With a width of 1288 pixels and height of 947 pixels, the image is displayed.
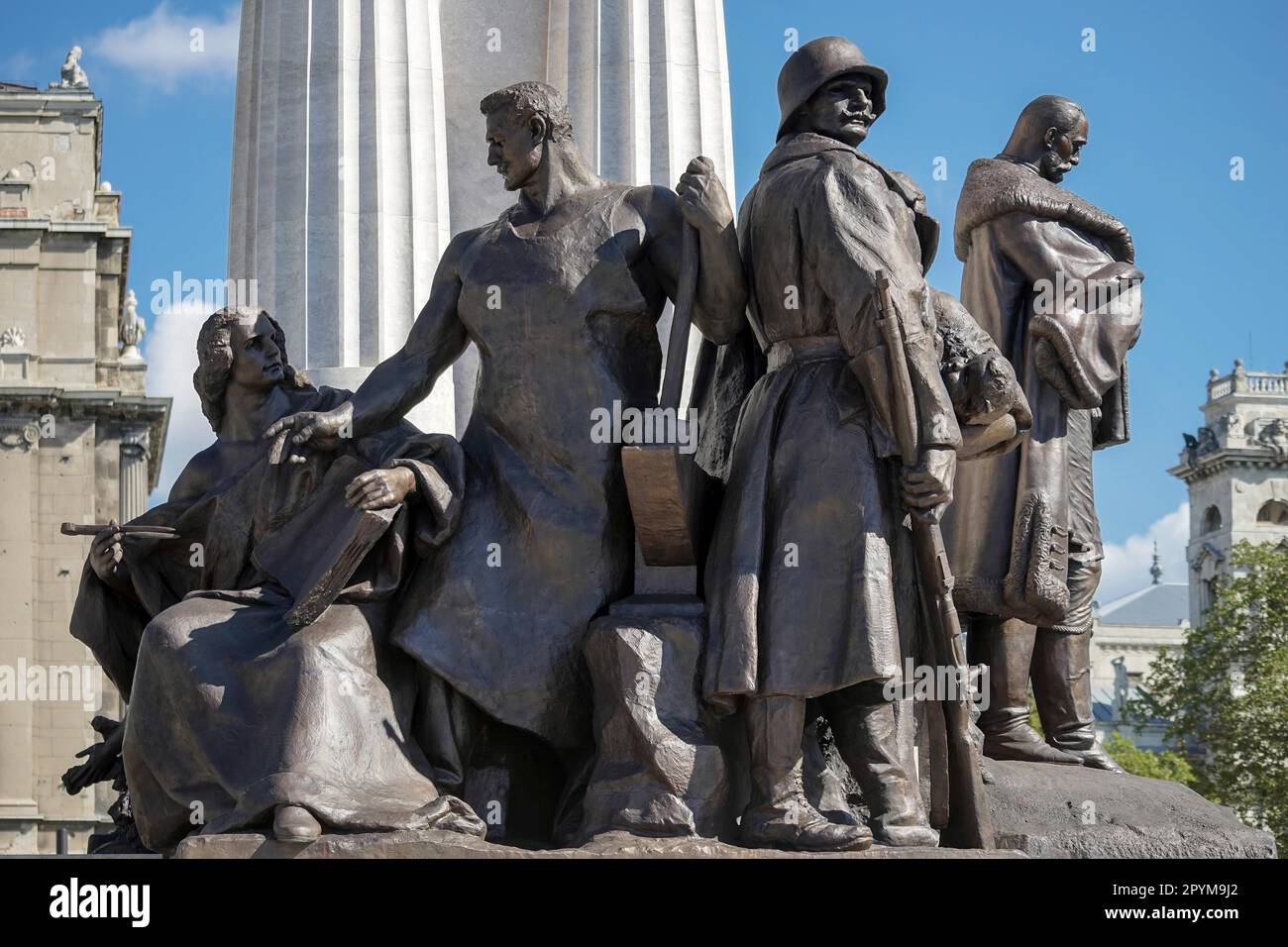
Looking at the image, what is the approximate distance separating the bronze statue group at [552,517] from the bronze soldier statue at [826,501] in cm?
1

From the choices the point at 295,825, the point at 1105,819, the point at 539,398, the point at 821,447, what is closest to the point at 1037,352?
the point at 1105,819

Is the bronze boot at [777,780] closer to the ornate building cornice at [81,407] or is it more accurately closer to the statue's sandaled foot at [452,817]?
the statue's sandaled foot at [452,817]

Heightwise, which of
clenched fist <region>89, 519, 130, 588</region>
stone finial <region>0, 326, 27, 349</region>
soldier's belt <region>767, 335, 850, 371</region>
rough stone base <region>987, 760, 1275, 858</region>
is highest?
stone finial <region>0, 326, 27, 349</region>

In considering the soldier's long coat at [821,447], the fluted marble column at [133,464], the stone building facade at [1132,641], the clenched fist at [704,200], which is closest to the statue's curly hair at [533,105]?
the clenched fist at [704,200]

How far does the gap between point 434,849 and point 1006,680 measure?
3853 millimetres

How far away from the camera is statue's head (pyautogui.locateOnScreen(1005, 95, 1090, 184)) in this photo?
37.8 ft

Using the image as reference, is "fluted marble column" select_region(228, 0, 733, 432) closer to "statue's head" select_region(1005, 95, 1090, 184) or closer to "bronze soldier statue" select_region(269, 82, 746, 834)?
"statue's head" select_region(1005, 95, 1090, 184)

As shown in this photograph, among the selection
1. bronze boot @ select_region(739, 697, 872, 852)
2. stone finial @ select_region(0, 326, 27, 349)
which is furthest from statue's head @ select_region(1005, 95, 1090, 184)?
stone finial @ select_region(0, 326, 27, 349)

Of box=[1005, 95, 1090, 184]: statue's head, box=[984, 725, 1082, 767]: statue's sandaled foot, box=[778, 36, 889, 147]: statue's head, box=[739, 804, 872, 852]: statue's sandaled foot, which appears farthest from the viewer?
box=[1005, 95, 1090, 184]: statue's head

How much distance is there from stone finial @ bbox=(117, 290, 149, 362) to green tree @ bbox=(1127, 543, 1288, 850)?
2127 cm

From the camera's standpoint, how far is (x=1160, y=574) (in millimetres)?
113812

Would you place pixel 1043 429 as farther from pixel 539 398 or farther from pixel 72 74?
pixel 72 74

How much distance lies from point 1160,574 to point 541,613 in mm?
108337
